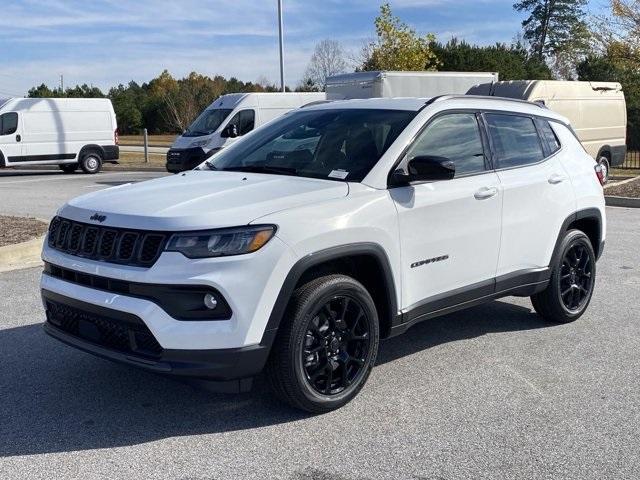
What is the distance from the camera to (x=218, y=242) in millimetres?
3717

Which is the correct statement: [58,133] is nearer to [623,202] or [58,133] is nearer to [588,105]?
[588,105]

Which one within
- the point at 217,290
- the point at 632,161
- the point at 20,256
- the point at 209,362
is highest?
the point at 217,290

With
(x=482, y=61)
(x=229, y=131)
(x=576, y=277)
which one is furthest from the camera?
(x=482, y=61)

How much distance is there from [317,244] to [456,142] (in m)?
1.59

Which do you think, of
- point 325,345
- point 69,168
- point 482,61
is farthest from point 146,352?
point 482,61

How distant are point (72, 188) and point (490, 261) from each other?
583 inches

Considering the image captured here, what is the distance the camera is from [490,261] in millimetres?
5141

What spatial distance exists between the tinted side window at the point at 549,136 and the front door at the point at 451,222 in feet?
2.91

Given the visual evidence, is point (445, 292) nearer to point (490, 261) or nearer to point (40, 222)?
point (490, 261)

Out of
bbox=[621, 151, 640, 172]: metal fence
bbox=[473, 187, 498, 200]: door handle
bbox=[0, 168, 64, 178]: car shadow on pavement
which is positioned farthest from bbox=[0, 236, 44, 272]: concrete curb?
bbox=[621, 151, 640, 172]: metal fence

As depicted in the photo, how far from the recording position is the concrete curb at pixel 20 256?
26.6 feet

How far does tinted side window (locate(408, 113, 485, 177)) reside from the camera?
483cm

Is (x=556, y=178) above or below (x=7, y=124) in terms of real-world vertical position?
below

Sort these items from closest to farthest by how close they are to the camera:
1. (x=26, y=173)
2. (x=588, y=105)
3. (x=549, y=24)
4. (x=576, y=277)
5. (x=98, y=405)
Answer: (x=98, y=405)
(x=576, y=277)
(x=588, y=105)
(x=26, y=173)
(x=549, y=24)
